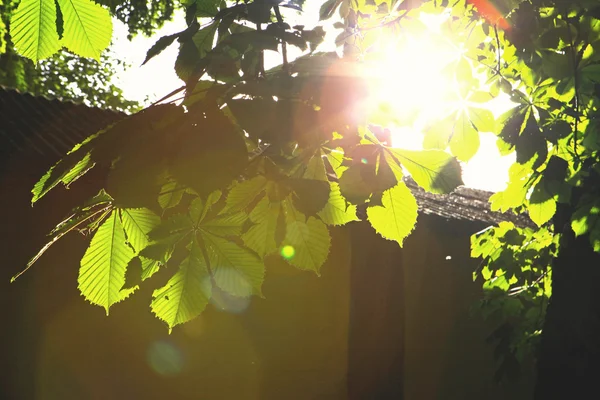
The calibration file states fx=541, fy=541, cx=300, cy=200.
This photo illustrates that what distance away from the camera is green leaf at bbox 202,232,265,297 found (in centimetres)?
117

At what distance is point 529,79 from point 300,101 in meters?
2.00

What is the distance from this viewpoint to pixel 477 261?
8.82 meters

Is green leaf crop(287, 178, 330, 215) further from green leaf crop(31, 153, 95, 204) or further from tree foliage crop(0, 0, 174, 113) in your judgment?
tree foliage crop(0, 0, 174, 113)

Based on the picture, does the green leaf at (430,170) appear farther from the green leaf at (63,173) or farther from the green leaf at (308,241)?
the green leaf at (63,173)

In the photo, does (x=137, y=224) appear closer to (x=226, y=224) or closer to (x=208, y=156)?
(x=226, y=224)

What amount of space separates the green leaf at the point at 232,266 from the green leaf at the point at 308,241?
104mm

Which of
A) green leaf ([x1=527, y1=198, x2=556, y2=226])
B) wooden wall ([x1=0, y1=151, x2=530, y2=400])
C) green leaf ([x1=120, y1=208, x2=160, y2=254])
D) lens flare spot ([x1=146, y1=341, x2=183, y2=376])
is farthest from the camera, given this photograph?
lens flare spot ([x1=146, y1=341, x2=183, y2=376])

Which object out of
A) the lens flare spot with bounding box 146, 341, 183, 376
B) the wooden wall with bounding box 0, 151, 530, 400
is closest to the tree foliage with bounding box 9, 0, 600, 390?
the wooden wall with bounding box 0, 151, 530, 400

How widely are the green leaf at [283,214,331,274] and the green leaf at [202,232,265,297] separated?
0.34 feet

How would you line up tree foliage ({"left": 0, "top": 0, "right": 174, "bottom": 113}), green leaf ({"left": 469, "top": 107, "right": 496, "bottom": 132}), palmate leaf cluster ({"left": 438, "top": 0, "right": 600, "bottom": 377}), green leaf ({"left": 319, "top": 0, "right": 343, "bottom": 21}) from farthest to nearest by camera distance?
tree foliage ({"left": 0, "top": 0, "right": 174, "bottom": 113}), green leaf ({"left": 319, "top": 0, "right": 343, "bottom": 21}), palmate leaf cluster ({"left": 438, "top": 0, "right": 600, "bottom": 377}), green leaf ({"left": 469, "top": 107, "right": 496, "bottom": 132})

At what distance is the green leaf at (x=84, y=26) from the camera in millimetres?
1131

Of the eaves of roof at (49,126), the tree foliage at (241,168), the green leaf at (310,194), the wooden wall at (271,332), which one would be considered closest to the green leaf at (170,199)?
the tree foliage at (241,168)

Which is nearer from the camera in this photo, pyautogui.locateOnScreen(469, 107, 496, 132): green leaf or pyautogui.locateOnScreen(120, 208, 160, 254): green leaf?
pyautogui.locateOnScreen(120, 208, 160, 254): green leaf

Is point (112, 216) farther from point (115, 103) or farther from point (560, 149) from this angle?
point (115, 103)
